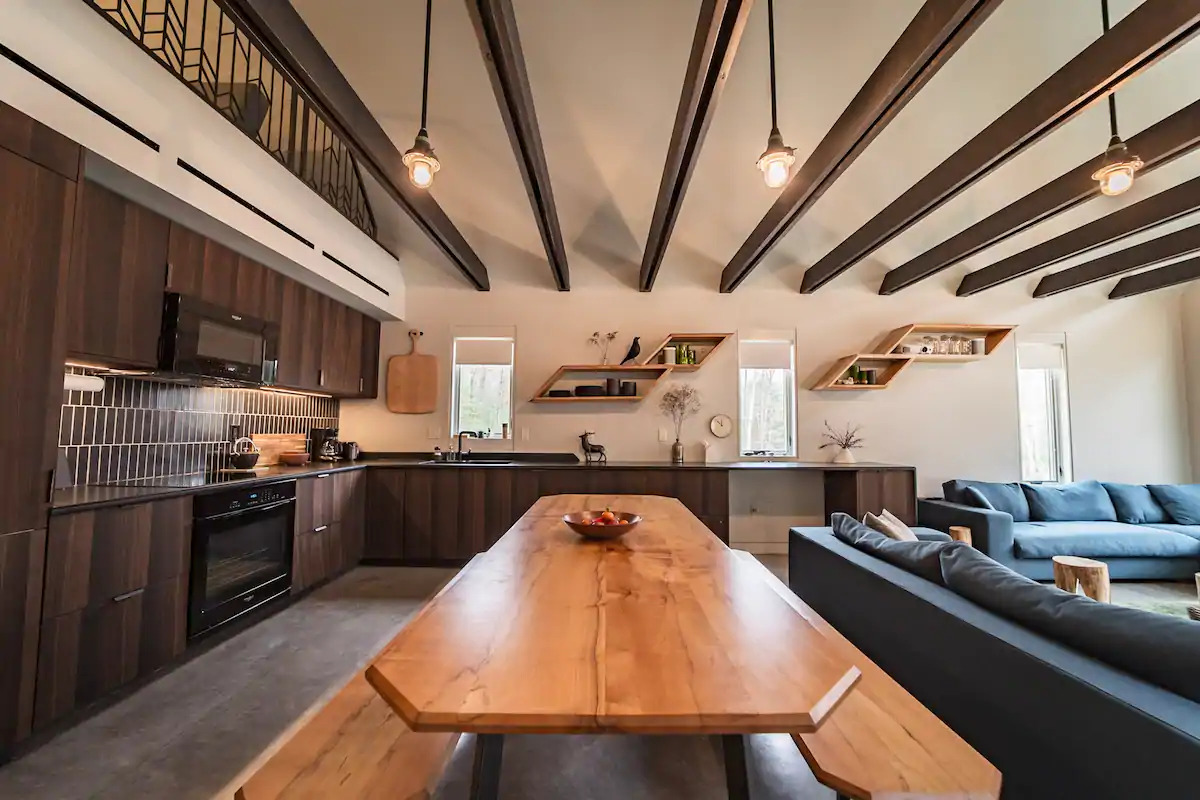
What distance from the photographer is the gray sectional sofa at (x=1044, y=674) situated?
3.28 ft

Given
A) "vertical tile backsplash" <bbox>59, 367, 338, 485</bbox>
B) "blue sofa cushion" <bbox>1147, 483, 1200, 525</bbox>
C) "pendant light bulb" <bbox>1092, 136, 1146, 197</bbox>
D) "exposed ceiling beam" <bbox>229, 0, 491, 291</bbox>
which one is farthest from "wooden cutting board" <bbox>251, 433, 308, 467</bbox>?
"blue sofa cushion" <bbox>1147, 483, 1200, 525</bbox>

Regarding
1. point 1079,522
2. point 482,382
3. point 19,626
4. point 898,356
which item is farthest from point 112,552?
point 1079,522

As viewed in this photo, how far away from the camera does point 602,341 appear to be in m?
5.23

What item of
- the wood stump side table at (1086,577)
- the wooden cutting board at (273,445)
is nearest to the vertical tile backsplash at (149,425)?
the wooden cutting board at (273,445)

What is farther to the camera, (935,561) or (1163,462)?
(1163,462)

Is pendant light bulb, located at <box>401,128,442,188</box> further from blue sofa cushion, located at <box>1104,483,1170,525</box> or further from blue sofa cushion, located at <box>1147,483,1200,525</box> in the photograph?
blue sofa cushion, located at <box>1147,483,1200,525</box>

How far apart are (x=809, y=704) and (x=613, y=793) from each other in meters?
1.28

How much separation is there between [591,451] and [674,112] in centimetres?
299

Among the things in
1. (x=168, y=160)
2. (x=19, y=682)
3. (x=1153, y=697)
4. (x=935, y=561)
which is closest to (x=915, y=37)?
(x=935, y=561)

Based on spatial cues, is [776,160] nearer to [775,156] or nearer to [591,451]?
[775,156]

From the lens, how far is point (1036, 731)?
1.20 meters

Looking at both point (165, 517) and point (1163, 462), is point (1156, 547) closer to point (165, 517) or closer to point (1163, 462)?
point (1163, 462)

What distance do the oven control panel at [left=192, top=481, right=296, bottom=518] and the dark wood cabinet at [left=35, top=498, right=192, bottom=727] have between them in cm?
7

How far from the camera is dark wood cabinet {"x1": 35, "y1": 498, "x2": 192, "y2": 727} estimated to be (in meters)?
1.92
